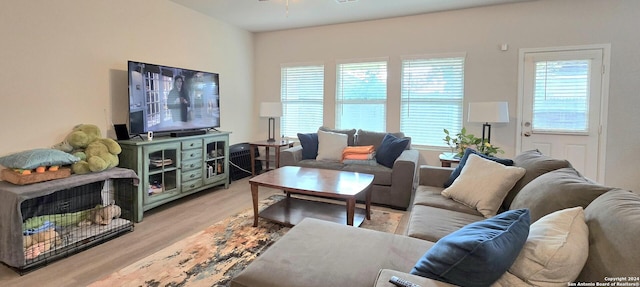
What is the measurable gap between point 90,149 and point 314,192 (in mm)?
2081

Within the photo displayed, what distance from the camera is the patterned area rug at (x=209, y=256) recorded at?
82.3 inches

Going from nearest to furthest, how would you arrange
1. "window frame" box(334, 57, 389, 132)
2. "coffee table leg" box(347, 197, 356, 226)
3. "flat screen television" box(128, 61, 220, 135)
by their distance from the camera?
1. "coffee table leg" box(347, 197, 356, 226)
2. "flat screen television" box(128, 61, 220, 135)
3. "window frame" box(334, 57, 389, 132)

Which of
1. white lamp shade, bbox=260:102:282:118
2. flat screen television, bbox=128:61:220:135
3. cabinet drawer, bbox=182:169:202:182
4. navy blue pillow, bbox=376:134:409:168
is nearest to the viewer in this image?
flat screen television, bbox=128:61:220:135

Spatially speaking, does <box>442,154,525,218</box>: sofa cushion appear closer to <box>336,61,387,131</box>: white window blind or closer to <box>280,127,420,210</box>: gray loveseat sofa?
<box>280,127,420,210</box>: gray loveseat sofa

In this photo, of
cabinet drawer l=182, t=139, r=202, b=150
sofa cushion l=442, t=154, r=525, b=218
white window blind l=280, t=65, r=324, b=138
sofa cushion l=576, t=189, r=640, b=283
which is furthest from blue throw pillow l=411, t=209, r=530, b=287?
white window blind l=280, t=65, r=324, b=138

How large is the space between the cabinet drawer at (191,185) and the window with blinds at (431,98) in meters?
2.97

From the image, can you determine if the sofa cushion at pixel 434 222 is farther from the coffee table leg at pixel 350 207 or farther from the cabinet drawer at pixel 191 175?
the cabinet drawer at pixel 191 175

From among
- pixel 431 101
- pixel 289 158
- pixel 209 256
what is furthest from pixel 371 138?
pixel 209 256

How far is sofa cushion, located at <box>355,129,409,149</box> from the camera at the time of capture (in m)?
4.41

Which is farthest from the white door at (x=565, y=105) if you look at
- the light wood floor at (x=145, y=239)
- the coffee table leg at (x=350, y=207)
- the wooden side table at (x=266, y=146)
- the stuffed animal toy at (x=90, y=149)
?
the stuffed animal toy at (x=90, y=149)

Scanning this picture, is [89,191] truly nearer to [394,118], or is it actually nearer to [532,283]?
[532,283]

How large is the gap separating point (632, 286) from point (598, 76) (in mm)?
3874

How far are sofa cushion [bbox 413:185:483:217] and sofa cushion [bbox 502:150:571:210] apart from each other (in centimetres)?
27

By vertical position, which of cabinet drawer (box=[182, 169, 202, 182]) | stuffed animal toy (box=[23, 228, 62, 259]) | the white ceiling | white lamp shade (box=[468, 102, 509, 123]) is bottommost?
stuffed animal toy (box=[23, 228, 62, 259])
